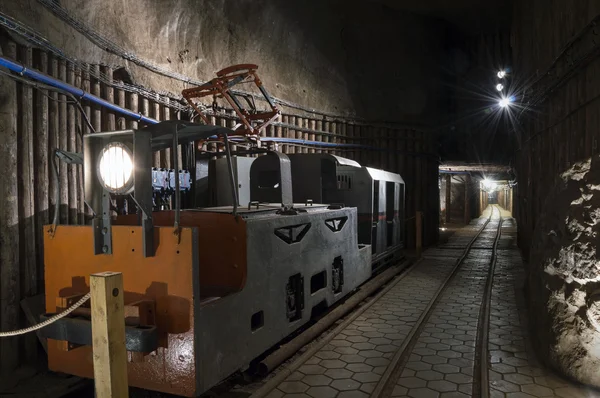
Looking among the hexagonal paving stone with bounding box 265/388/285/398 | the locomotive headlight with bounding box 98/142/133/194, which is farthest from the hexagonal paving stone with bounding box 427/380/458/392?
the locomotive headlight with bounding box 98/142/133/194

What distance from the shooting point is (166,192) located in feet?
21.6

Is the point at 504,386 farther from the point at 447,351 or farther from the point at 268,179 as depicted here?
the point at 268,179

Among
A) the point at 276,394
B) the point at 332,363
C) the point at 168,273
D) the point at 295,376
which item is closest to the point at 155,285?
the point at 168,273

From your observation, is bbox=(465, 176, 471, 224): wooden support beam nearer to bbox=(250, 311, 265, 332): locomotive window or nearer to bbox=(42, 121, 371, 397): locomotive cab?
bbox=(42, 121, 371, 397): locomotive cab

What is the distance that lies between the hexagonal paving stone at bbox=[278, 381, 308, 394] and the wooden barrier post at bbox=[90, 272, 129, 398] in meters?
1.75

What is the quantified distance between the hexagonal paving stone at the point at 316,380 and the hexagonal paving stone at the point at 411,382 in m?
0.73

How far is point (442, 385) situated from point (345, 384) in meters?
0.97

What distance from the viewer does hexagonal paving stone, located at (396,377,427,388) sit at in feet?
13.5

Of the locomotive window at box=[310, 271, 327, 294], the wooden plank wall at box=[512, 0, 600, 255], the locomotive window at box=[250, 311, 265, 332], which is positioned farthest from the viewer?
the locomotive window at box=[310, 271, 327, 294]

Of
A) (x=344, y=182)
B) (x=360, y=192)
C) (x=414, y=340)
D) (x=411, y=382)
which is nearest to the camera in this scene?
(x=411, y=382)

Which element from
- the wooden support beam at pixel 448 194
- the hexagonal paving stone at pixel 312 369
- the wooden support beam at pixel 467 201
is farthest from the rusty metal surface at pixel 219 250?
the wooden support beam at pixel 467 201

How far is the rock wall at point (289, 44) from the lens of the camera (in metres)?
6.72

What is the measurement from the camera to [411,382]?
4.18 m

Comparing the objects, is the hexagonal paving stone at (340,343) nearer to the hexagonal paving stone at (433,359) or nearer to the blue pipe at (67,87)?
the hexagonal paving stone at (433,359)
